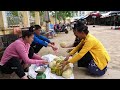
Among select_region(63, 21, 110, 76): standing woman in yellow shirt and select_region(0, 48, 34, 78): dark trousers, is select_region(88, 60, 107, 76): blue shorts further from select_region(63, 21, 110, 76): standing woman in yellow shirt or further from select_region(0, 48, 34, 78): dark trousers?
select_region(0, 48, 34, 78): dark trousers

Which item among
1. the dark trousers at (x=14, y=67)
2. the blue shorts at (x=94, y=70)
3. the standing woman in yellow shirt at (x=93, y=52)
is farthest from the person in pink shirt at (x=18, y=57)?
the blue shorts at (x=94, y=70)

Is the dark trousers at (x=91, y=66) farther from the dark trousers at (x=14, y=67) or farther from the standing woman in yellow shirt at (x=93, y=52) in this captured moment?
the dark trousers at (x=14, y=67)

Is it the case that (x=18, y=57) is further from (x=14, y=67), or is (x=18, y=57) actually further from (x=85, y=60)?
(x=85, y=60)

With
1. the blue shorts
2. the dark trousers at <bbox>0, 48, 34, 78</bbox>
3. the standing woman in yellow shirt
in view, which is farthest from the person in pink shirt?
the blue shorts

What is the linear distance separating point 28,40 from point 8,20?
5655mm

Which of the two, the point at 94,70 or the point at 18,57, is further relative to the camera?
the point at 94,70

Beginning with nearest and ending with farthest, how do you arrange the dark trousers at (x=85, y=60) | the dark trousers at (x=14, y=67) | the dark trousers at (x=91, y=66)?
the dark trousers at (x=14, y=67), the dark trousers at (x=91, y=66), the dark trousers at (x=85, y=60)

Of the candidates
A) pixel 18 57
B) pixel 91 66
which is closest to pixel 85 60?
pixel 91 66

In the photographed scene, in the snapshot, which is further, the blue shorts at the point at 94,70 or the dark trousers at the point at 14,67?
the blue shorts at the point at 94,70

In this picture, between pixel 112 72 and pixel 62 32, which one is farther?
pixel 62 32
